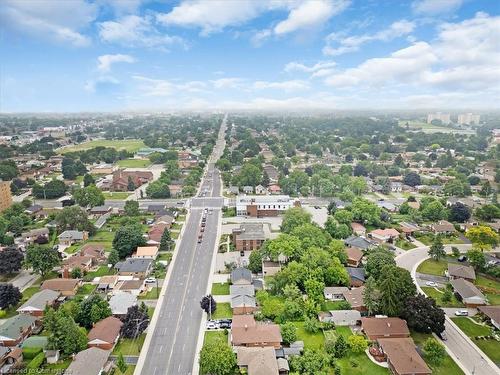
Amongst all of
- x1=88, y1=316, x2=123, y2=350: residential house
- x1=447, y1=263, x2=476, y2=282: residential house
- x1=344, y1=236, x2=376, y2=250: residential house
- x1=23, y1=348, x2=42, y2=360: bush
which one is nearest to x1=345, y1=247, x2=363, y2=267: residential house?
x1=344, y1=236, x2=376, y2=250: residential house

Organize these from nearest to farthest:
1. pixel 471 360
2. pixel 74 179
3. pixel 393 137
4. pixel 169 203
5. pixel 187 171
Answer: pixel 471 360
pixel 169 203
pixel 74 179
pixel 187 171
pixel 393 137

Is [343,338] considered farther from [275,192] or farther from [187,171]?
[187,171]

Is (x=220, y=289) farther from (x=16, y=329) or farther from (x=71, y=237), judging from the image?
(x=71, y=237)

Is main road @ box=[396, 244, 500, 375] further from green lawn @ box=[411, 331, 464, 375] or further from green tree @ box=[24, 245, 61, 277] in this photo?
green tree @ box=[24, 245, 61, 277]

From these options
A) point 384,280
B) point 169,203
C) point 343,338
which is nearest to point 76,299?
point 343,338

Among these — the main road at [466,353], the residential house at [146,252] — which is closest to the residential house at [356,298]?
the main road at [466,353]

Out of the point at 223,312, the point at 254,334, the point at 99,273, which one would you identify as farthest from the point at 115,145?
the point at 254,334

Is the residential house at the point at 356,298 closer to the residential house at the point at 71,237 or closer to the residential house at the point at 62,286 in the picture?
the residential house at the point at 62,286
